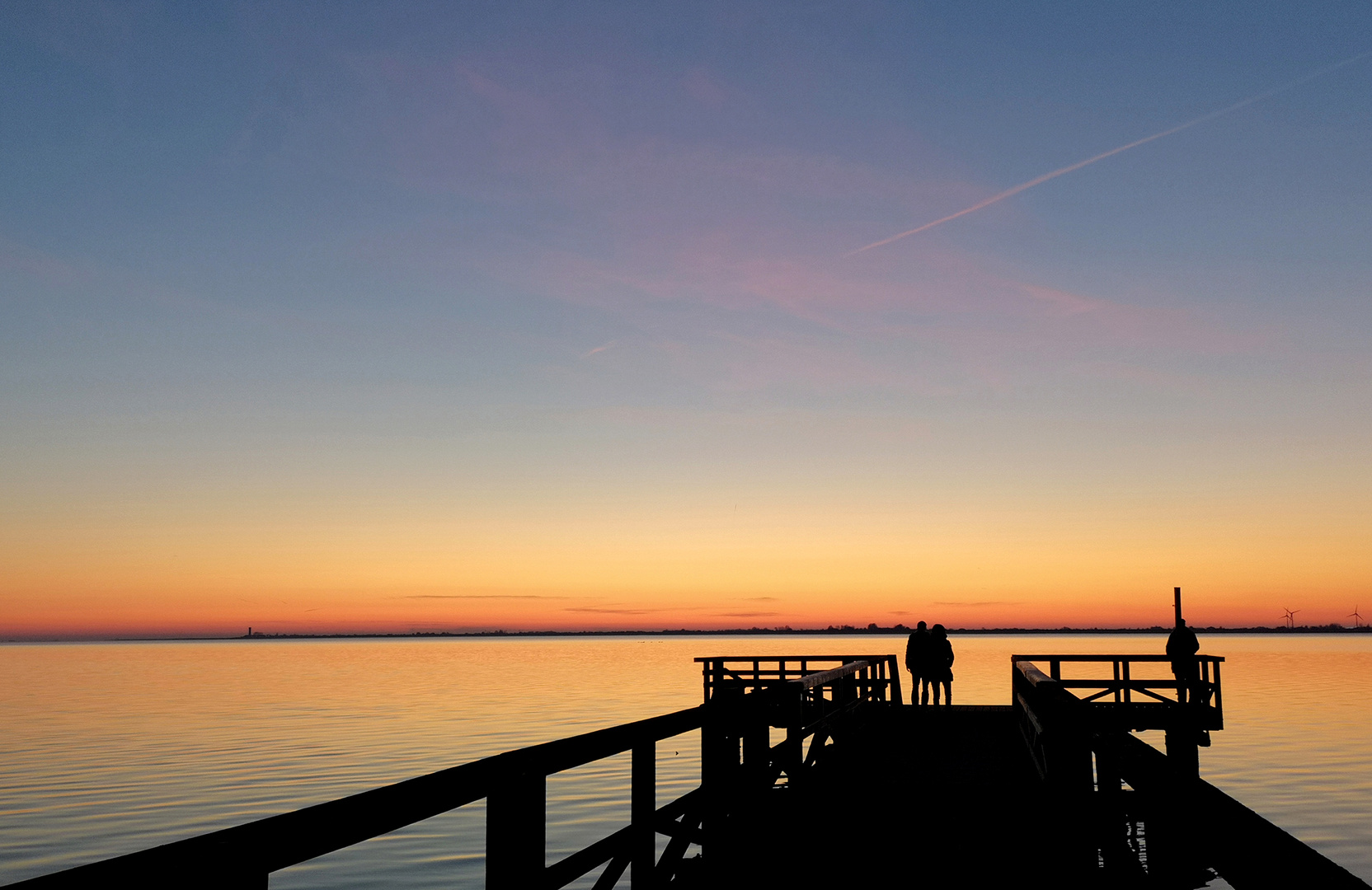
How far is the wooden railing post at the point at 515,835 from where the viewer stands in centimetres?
570

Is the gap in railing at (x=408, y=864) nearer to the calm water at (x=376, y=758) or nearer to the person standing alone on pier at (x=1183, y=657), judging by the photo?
the calm water at (x=376, y=758)

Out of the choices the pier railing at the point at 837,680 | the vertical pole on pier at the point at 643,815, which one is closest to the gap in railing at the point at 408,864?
the pier railing at the point at 837,680

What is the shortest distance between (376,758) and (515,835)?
95.0ft

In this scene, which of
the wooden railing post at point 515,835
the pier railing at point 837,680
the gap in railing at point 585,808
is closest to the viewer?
the wooden railing post at point 515,835

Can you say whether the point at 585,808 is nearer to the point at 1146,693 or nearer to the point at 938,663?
the point at 938,663

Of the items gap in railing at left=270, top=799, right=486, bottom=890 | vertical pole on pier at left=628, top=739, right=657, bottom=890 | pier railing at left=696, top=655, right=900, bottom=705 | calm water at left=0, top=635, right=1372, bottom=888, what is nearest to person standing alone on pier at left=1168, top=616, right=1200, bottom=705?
calm water at left=0, top=635, right=1372, bottom=888

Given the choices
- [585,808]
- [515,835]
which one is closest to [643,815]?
[515,835]

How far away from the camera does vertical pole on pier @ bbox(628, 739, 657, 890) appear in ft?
25.9

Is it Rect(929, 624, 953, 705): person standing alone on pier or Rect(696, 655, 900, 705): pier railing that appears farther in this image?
Rect(929, 624, 953, 705): person standing alone on pier

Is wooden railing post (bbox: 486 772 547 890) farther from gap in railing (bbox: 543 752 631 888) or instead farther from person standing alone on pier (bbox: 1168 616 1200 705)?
person standing alone on pier (bbox: 1168 616 1200 705)

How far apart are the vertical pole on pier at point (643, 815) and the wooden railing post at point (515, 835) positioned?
1883 mm

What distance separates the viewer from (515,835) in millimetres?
5805

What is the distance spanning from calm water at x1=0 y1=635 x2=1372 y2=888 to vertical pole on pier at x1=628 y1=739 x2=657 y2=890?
10.7m

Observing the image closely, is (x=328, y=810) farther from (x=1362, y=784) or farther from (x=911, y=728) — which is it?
(x=1362, y=784)
